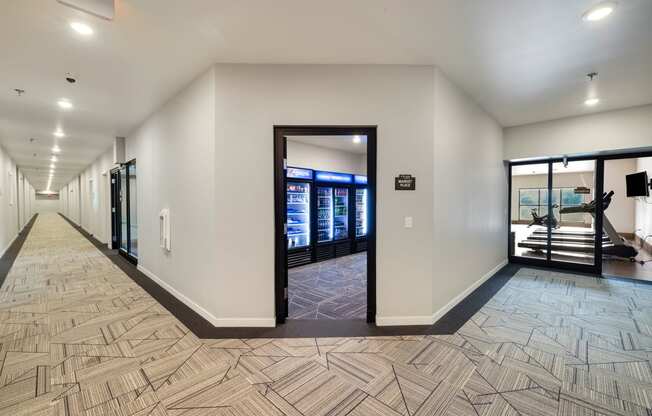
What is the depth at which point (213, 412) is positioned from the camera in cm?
184

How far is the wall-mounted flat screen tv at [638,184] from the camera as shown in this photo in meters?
5.77

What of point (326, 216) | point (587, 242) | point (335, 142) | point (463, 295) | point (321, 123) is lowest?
point (463, 295)

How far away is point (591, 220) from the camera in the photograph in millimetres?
Answer: 7145

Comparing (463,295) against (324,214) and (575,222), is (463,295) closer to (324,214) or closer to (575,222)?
(324,214)

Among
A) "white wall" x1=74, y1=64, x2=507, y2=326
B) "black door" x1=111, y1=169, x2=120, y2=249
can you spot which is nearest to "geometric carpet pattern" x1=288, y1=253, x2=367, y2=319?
"white wall" x1=74, y1=64, x2=507, y2=326

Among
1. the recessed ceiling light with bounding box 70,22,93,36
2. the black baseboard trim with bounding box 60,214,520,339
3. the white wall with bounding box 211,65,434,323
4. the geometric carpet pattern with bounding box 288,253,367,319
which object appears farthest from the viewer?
the geometric carpet pattern with bounding box 288,253,367,319

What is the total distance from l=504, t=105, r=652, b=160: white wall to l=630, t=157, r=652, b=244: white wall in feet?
9.72

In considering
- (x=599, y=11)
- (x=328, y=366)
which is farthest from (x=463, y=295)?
(x=599, y=11)

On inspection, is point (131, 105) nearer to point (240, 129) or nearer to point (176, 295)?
point (240, 129)

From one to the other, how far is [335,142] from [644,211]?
8.23m

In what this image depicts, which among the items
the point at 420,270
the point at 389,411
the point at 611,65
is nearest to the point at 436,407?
the point at 389,411

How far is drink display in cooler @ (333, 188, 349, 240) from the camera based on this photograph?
262 inches

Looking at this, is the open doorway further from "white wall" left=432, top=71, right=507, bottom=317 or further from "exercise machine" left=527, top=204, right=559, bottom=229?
"white wall" left=432, top=71, right=507, bottom=317

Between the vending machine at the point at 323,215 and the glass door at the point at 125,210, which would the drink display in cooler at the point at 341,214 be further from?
the glass door at the point at 125,210
